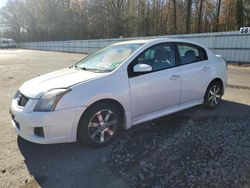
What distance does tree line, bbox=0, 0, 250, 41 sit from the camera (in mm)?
25953

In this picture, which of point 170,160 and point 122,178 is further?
point 170,160

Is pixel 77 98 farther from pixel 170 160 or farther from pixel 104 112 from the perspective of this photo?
pixel 170 160

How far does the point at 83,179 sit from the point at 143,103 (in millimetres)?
1552

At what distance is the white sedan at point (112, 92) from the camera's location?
10.1 feet

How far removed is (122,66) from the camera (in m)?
3.55

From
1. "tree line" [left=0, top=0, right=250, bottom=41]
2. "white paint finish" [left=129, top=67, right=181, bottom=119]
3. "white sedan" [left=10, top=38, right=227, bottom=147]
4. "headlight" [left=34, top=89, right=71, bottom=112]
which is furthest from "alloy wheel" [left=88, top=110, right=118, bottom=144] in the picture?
"tree line" [left=0, top=0, right=250, bottom=41]

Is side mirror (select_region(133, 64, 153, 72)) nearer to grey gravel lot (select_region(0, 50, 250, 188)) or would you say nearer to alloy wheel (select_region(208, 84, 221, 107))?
grey gravel lot (select_region(0, 50, 250, 188))

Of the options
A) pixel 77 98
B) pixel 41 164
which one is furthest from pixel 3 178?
pixel 77 98

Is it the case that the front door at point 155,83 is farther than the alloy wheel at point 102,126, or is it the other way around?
the front door at point 155,83

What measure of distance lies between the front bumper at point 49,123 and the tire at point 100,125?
0.12 meters

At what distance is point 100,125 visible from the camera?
3.42m

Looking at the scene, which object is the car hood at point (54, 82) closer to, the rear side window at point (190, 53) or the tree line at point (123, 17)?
the rear side window at point (190, 53)

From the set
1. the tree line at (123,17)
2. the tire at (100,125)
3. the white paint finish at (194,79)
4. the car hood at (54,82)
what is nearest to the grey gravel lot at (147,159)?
the tire at (100,125)

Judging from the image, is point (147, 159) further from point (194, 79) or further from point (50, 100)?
point (194, 79)
